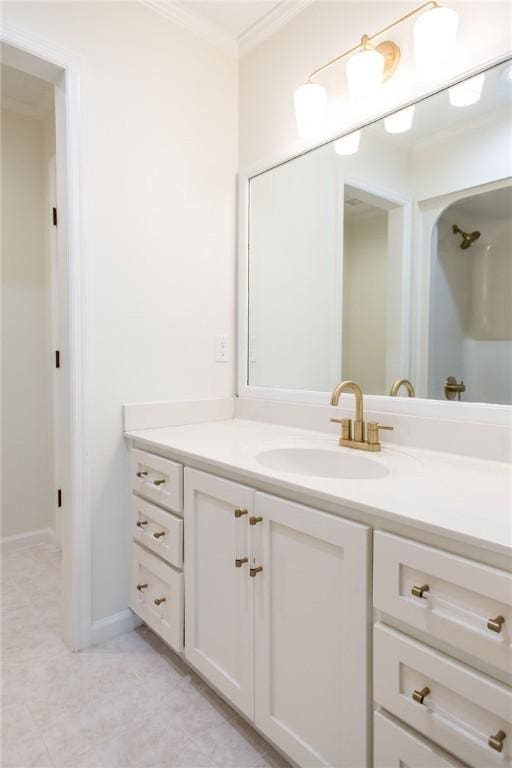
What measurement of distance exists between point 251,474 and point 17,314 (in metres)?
1.99

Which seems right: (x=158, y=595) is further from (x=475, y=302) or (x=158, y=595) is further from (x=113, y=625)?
(x=475, y=302)

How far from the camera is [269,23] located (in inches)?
71.7

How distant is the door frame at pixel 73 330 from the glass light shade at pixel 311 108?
30.7 inches

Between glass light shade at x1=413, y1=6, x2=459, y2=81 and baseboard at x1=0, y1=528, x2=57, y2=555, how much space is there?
2.78 meters

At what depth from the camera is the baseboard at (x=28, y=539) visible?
8.20 feet

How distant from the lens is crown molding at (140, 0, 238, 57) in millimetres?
1748

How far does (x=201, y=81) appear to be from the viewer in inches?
75.3

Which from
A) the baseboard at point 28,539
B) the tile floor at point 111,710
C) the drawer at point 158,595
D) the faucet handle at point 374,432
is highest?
the faucet handle at point 374,432

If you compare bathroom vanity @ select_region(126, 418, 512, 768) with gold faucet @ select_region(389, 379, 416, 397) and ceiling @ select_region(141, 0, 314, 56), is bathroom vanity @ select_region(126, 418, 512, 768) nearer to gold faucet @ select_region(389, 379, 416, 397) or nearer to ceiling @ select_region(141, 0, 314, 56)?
gold faucet @ select_region(389, 379, 416, 397)

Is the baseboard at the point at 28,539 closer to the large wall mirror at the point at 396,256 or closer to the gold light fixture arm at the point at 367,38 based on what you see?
the large wall mirror at the point at 396,256

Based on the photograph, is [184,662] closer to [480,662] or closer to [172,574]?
[172,574]

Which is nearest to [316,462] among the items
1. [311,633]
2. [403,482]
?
[403,482]

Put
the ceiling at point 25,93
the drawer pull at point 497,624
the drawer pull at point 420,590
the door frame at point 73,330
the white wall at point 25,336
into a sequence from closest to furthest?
1. the drawer pull at point 497,624
2. the drawer pull at point 420,590
3. the door frame at point 73,330
4. the ceiling at point 25,93
5. the white wall at point 25,336

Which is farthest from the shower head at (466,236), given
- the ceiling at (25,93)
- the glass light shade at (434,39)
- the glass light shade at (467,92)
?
the ceiling at (25,93)
